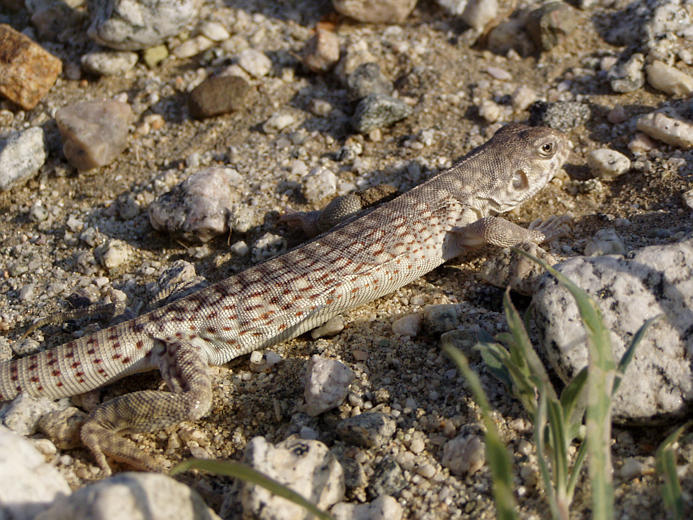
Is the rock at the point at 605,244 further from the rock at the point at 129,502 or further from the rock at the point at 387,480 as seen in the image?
the rock at the point at 129,502

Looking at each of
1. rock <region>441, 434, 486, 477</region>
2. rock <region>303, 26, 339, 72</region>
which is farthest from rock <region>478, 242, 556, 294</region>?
rock <region>303, 26, 339, 72</region>

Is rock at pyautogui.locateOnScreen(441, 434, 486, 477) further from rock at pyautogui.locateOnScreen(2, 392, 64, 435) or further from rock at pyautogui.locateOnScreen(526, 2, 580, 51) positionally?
rock at pyautogui.locateOnScreen(526, 2, 580, 51)

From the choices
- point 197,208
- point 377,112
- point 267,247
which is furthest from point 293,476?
point 377,112

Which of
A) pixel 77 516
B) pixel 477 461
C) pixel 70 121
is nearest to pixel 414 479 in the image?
pixel 477 461

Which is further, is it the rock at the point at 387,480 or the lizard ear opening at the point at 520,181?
the lizard ear opening at the point at 520,181

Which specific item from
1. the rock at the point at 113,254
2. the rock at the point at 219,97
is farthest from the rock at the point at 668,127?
the rock at the point at 113,254

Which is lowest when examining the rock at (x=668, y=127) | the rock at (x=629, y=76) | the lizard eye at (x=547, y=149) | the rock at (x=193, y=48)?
the rock at (x=193, y=48)

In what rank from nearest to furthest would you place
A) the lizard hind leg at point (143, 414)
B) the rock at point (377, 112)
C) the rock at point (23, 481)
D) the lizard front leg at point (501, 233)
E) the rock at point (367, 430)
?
1. the rock at point (23, 481)
2. the rock at point (367, 430)
3. the lizard hind leg at point (143, 414)
4. the lizard front leg at point (501, 233)
5. the rock at point (377, 112)

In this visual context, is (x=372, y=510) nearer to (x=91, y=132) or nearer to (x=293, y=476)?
(x=293, y=476)
